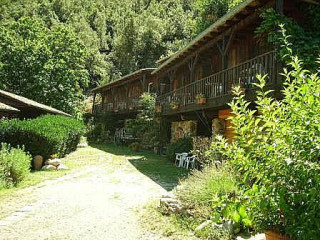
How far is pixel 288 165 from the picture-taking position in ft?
9.01

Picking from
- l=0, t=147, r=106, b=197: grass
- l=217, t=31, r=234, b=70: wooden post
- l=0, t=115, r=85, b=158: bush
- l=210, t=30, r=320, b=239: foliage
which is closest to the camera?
l=210, t=30, r=320, b=239: foliage

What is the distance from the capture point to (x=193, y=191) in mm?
5980

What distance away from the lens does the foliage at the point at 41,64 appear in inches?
1016

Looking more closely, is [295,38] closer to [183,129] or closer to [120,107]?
[183,129]

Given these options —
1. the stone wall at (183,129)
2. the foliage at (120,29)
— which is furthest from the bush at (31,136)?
the foliage at (120,29)

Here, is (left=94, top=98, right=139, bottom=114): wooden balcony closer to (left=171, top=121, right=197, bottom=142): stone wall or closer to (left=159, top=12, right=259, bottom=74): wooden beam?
(left=171, top=121, right=197, bottom=142): stone wall

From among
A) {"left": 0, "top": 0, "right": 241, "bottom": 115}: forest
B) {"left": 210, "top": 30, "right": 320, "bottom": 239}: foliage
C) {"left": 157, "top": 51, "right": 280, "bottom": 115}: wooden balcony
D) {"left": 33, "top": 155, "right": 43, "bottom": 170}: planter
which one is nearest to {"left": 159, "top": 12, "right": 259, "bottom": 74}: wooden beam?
{"left": 157, "top": 51, "right": 280, "bottom": 115}: wooden balcony

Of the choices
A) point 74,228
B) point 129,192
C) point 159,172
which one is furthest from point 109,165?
point 74,228

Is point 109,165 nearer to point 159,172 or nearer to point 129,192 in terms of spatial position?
point 159,172

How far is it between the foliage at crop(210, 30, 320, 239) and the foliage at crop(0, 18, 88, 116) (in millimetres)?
25434

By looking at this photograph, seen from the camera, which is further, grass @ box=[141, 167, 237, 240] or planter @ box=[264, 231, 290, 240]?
grass @ box=[141, 167, 237, 240]

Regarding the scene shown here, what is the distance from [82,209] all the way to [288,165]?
486 cm

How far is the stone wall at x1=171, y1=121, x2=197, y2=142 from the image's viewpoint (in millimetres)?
15008

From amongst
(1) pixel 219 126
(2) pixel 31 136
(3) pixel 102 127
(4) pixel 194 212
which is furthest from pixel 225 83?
(3) pixel 102 127
